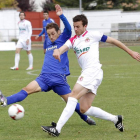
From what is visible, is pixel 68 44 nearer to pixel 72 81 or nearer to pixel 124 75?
pixel 72 81

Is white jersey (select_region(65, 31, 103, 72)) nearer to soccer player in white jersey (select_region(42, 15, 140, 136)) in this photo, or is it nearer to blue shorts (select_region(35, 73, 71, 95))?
soccer player in white jersey (select_region(42, 15, 140, 136))

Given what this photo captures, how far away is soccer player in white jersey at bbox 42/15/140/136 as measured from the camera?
575 centimetres

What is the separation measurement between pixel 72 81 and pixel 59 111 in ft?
13.8

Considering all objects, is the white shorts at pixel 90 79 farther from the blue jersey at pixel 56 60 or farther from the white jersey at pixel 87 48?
the blue jersey at pixel 56 60

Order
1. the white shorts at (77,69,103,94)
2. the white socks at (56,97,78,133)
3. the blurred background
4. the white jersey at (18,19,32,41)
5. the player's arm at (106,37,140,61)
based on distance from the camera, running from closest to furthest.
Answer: the white socks at (56,97,78,133)
the white shorts at (77,69,103,94)
the player's arm at (106,37,140,61)
the white jersey at (18,19,32,41)
the blurred background

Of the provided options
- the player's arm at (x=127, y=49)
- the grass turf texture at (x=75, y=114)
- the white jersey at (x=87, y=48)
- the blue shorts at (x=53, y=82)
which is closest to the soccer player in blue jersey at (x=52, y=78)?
the blue shorts at (x=53, y=82)

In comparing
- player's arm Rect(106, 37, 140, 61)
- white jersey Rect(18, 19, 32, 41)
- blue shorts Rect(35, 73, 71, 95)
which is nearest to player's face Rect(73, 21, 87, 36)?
player's arm Rect(106, 37, 140, 61)

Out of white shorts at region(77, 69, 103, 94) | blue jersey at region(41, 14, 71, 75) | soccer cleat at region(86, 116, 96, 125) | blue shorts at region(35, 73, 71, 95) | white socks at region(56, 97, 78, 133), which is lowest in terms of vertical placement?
soccer cleat at region(86, 116, 96, 125)

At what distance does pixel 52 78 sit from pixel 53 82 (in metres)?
0.07

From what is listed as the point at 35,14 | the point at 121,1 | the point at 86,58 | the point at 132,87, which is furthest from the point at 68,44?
the point at 121,1

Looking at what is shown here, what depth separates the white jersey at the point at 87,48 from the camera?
19.4ft

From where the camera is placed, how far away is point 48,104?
851 cm

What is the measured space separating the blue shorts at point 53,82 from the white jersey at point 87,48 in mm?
538

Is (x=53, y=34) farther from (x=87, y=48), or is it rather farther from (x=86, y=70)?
(x=86, y=70)
